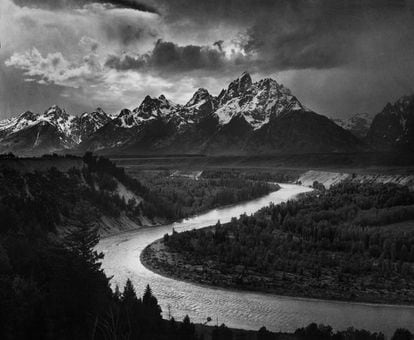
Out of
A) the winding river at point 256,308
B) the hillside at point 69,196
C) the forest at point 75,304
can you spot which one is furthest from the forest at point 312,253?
the hillside at point 69,196

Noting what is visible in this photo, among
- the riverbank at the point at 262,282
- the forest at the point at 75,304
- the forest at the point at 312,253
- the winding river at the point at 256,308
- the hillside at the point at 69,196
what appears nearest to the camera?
the forest at the point at 75,304

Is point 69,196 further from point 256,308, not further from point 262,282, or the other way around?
point 256,308

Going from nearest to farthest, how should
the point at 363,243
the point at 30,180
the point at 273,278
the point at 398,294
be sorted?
the point at 398,294 → the point at 273,278 → the point at 363,243 → the point at 30,180

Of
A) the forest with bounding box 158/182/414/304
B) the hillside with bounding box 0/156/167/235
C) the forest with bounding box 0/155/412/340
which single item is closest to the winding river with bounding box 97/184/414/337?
the forest with bounding box 158/182/414/304

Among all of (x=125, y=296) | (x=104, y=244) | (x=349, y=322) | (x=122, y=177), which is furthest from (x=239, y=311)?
(x=122, y=177)

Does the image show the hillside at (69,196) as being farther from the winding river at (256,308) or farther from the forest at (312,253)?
the forest at (312,253)

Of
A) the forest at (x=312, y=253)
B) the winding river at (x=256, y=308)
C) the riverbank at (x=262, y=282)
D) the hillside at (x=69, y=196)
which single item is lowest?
the winding river at (x=256, y=308)

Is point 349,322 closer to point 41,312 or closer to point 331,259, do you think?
point 331,259

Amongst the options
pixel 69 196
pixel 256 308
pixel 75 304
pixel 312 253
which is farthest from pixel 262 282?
pixel 69 196
